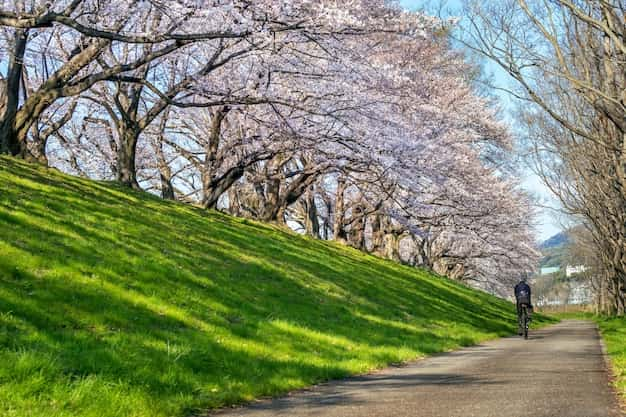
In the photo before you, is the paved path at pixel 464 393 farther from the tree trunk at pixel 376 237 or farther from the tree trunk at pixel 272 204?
the tree trunk at pixel 376 237

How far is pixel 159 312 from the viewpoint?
1145cm

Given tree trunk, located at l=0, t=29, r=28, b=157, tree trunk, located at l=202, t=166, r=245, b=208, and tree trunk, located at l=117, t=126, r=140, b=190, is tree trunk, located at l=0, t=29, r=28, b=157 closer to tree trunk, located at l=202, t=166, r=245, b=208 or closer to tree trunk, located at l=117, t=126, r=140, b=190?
tree trunk, located at l=117, t=126, r=140, b=190

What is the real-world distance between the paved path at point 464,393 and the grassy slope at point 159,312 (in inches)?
28.5

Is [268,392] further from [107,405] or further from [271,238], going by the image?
[271,238]

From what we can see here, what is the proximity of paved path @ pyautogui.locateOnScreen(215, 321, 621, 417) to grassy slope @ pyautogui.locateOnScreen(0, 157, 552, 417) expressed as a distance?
0.72m

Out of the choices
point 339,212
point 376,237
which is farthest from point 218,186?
point 376,237

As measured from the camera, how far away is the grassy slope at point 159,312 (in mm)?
7914

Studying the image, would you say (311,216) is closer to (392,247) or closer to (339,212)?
(339,212)

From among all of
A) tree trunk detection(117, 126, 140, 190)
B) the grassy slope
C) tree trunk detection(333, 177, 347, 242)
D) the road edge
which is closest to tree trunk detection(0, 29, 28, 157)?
the grassy slope

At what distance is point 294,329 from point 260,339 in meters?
1.52

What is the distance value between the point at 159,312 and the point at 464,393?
4950 mm

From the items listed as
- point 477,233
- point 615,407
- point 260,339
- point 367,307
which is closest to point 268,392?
point 260,339

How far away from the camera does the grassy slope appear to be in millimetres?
7914

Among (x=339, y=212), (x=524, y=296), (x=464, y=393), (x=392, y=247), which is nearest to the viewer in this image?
(x=464, y=393)
